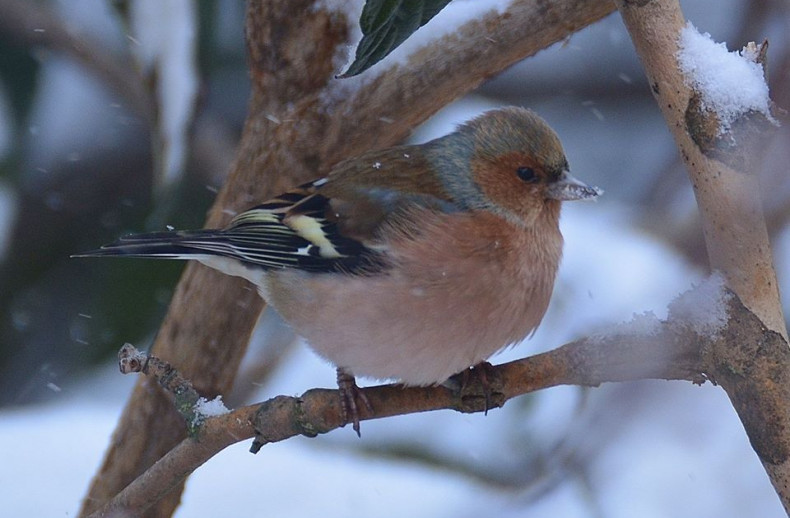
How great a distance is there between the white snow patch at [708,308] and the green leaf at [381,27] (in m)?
0.60

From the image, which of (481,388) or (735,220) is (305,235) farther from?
(735,220)

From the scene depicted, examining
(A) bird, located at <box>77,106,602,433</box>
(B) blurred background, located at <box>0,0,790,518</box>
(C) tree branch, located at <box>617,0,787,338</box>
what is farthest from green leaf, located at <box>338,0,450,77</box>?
(B) blurred background, located at <box>0,0,790,518</box>

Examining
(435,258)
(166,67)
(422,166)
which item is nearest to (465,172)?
(422,166)

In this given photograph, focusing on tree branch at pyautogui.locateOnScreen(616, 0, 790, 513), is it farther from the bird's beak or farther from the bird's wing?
the bird's wing

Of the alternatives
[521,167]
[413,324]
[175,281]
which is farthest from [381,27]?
[175,281]

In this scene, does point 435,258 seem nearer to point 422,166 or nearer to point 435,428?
point 422,166

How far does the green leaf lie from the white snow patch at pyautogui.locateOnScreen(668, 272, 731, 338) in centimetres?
60

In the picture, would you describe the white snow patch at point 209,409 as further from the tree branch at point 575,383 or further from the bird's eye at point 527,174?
the bird's eye at point 527,174

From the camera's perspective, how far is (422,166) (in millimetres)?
2189

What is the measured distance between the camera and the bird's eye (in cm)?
214

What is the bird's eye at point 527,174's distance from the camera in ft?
7.02

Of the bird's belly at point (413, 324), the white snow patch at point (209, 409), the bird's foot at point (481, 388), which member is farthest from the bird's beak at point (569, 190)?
the white snow patch at point (209, 409)

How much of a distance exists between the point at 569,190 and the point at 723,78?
0.68 m

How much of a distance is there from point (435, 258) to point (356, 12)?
627 mm
